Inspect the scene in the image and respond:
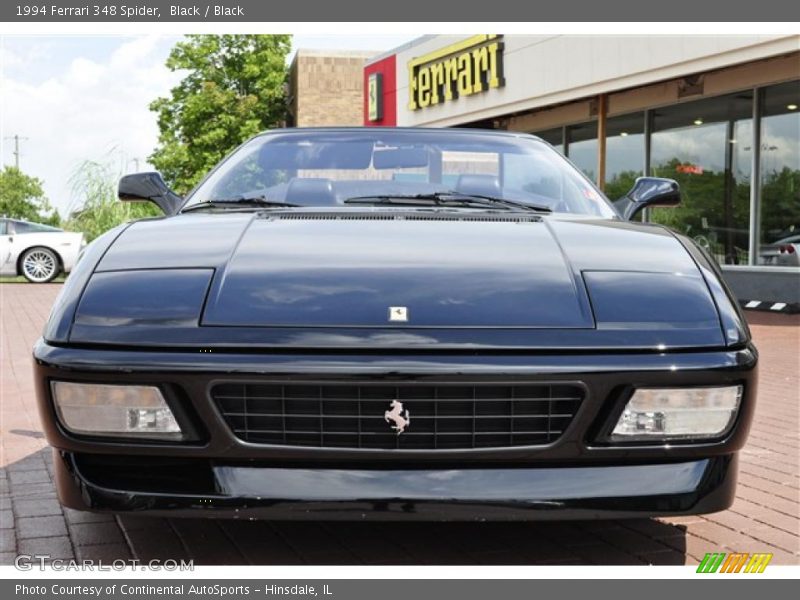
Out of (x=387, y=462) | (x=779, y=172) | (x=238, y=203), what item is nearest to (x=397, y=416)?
(x=387, y=462)

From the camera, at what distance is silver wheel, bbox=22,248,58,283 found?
17.4m

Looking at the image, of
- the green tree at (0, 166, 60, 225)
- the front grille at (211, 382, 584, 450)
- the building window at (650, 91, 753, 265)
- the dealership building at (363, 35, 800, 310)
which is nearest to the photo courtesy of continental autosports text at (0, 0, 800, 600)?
the front grille at (211, 382, 584, 450)

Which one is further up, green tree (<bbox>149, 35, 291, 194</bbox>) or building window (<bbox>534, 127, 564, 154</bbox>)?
green tree (<bbox>149, 35, 291, 194</bbox>)

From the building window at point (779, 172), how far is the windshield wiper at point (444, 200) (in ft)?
32.0

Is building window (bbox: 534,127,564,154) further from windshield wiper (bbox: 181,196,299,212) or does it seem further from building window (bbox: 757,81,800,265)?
windshield wiper (bbox: 181,196,299,212)

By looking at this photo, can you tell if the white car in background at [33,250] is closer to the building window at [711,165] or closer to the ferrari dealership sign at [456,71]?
the ferrari dealership sign at [456,71]

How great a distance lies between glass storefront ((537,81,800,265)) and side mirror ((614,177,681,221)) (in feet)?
30.4

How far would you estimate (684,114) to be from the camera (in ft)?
46.3

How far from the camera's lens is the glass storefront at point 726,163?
40.1 feet

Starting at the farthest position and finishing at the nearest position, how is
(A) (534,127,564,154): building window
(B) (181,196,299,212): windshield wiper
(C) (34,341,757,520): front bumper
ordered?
(A) (534,127,564,154): building window → (B) (181,196,299,212): windshield wiper → (C) (34,341,757,520): front bumper

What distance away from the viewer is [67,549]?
2.74 metres

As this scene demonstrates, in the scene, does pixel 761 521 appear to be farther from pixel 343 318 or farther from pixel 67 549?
pixel 67 549

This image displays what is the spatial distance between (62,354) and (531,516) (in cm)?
122
